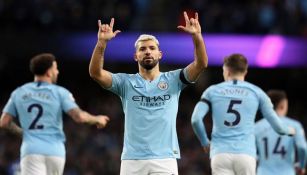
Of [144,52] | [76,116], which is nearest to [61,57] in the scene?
[76,116]

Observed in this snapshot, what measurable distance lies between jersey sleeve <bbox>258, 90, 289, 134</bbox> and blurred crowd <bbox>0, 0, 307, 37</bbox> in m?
11.5

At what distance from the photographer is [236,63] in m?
8.98

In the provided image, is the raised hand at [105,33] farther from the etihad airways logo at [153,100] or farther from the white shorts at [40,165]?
the white shorts at [40,165]

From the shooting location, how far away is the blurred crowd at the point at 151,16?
20219 mm

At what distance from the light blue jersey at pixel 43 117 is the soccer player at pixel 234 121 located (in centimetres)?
144

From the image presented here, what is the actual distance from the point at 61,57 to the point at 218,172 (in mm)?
12415

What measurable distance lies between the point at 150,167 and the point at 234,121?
176 cm

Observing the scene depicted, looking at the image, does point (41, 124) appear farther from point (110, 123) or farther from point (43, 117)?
point (110, 123)

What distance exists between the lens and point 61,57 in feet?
68.0

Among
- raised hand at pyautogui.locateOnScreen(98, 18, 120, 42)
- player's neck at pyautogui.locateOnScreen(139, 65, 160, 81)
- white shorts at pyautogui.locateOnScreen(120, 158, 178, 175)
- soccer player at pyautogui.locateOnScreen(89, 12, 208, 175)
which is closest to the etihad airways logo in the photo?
soccer player at pyautogui.locateOnScreen(89, 12, 208, 175)

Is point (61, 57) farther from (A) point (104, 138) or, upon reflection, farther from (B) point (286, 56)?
(B) point (286, 56)

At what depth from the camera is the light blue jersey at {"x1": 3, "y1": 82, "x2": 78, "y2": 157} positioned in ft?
29.3

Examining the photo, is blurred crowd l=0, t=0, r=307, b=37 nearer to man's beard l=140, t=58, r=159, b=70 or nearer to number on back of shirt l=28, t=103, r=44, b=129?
number on back of shirt l=28, t=103, r=44, b=129

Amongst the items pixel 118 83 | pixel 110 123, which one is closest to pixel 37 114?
pixel 118 83
